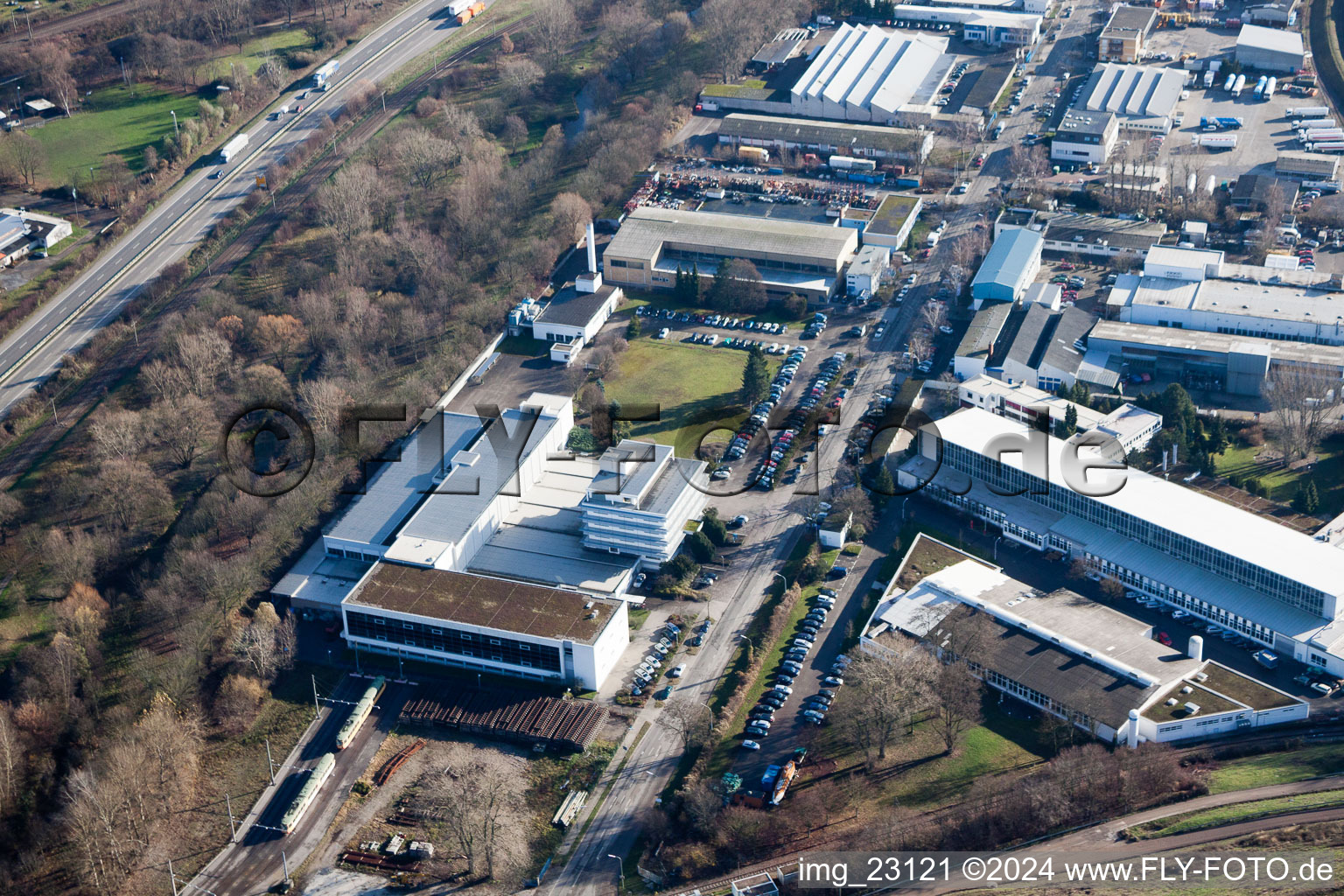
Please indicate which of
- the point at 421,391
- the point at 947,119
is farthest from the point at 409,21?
the point at 421,391

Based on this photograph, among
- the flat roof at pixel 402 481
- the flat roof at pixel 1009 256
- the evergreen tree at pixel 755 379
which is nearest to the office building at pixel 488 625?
the flat roof at pixel 402 481

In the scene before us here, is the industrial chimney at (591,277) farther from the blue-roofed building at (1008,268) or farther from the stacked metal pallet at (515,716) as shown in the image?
the stacked metal pallet at (515,716)

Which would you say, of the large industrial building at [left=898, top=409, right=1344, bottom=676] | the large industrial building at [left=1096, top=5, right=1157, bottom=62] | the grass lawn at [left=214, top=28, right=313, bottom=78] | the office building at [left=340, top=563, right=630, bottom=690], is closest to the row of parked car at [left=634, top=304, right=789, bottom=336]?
the large industrial building at [left=898, top=409, right=1344, bottom=676]

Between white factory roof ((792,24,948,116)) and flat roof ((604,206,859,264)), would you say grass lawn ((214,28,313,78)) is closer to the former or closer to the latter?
white factory roof ((792,24,948,116))

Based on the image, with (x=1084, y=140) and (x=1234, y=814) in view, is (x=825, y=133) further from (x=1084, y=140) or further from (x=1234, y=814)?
(x=1234, y=814)

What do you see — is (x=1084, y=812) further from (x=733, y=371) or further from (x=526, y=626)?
(x=733, y=371)

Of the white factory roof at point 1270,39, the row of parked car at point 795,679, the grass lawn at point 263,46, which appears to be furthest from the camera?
the grass lawn at point 263,46

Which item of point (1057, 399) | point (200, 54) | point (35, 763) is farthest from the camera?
point (200, 54)
